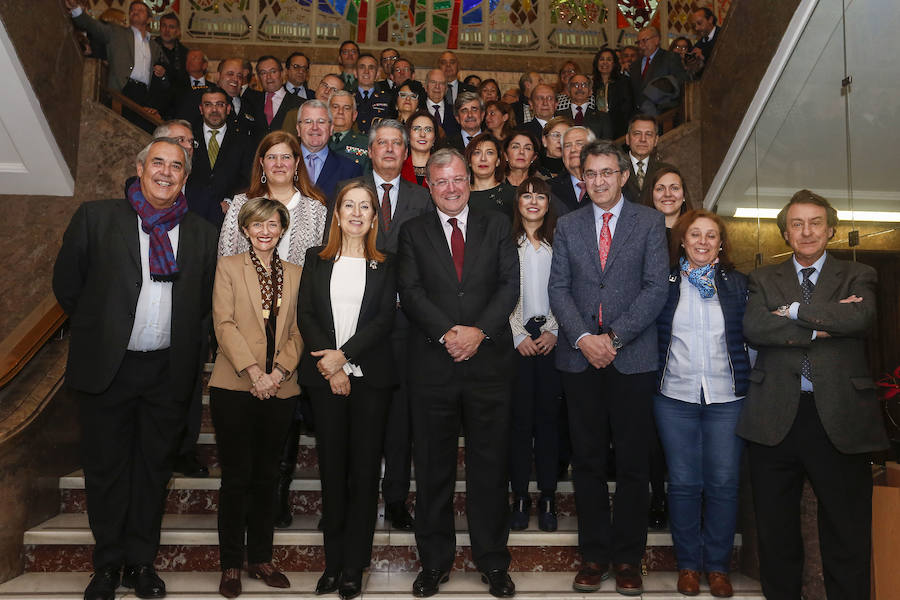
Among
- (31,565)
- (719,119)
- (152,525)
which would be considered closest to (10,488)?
(31,565)

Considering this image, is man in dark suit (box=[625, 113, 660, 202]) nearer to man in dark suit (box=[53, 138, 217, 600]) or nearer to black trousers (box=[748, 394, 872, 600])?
black trousers (box=[748, 394, 872, 600])

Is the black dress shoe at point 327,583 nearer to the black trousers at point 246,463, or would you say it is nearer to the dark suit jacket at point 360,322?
the black trousers at point 246,463

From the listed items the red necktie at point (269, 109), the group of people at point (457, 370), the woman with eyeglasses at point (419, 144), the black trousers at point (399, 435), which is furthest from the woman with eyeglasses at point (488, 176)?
the red necktie at point (269, 109)

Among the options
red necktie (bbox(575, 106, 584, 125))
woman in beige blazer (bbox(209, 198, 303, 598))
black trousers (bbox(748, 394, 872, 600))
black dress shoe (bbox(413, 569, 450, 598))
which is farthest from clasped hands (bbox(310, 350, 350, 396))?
red necktie (bbox(575, 106, 584, 125))

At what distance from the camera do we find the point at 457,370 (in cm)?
315

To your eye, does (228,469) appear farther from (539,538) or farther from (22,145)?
(22,145)

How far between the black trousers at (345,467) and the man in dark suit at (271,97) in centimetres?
345

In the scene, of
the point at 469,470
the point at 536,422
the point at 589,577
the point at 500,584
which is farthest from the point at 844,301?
the point at 500,584

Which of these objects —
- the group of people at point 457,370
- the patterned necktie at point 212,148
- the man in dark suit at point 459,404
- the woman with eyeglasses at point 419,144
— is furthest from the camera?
the patterned necktie at point 212,148

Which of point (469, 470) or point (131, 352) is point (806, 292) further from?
point (131, 352)

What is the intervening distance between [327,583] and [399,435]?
0.73 m

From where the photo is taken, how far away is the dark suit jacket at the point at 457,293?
Answer: 124 inches

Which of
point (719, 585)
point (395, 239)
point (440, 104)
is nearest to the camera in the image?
point (719, 585)

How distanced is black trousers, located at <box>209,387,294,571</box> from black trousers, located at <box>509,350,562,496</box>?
1072 mm
